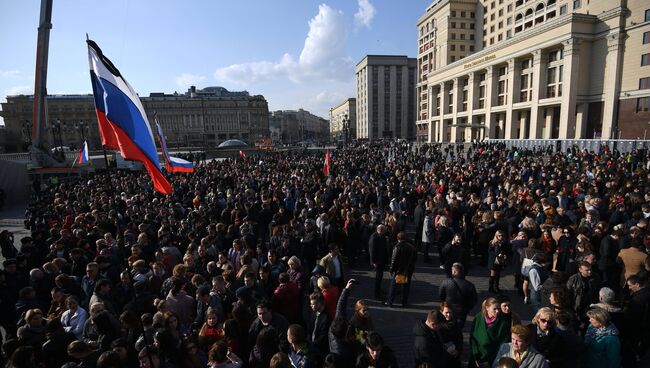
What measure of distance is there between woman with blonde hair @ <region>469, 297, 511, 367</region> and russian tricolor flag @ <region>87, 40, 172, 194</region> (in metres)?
4.98

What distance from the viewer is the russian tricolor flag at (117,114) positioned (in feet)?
15.0

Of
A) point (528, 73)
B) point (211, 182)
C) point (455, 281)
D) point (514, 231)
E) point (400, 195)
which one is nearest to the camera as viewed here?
point (455, 281)

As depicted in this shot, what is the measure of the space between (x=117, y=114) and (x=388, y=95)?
10830cm

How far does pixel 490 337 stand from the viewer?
3.86 metres

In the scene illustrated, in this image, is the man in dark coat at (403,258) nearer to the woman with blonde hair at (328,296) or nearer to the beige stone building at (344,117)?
the woman with blonde hair at (328,296)

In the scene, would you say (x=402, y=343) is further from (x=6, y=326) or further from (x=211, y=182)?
(x=211, y=182)

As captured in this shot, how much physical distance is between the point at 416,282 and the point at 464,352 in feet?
8.94

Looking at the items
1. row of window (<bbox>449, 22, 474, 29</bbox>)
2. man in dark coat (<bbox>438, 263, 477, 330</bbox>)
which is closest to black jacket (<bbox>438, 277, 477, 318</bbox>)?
man in dark coat (<bbox>438, 263, 477, 330</bbox>)

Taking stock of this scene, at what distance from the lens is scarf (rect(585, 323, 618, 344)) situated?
3482 mm

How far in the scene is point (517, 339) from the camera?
3.15m

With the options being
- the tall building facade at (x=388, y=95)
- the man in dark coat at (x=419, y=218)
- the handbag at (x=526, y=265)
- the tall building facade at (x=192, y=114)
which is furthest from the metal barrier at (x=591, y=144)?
the tall building facade at (x=192, y=114)

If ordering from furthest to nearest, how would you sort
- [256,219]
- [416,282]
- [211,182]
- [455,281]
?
[211,182] < [256,219] < [416,282] < [455,281]

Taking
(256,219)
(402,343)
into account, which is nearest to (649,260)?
(402,343)

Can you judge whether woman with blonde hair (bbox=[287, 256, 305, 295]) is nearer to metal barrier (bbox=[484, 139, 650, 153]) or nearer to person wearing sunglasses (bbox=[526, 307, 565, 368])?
person wearing sunglasses (bbox=[526, 307, 565, 368])
